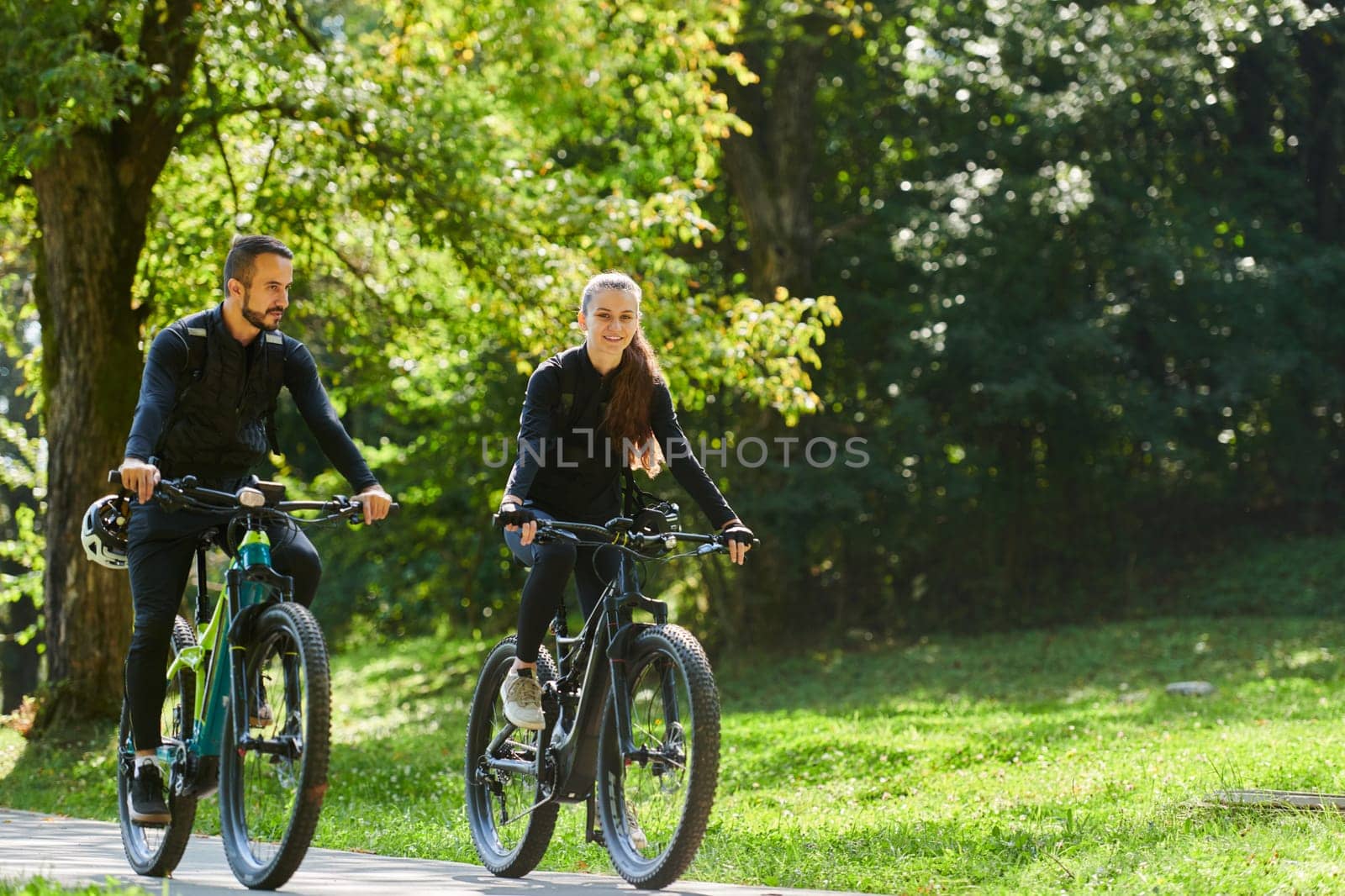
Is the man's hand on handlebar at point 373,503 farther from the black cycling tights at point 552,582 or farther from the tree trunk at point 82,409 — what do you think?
the tree trunk at point 82,409

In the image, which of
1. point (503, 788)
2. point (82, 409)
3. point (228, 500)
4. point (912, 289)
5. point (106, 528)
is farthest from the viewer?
point (912, 289)

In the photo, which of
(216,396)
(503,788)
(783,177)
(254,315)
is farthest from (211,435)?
(783,177)

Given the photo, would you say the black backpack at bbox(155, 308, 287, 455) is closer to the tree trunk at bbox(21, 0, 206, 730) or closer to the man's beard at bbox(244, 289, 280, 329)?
the man's beard at bbox(244, 289, 280, 329)

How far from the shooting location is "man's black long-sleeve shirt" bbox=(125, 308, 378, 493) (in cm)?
522

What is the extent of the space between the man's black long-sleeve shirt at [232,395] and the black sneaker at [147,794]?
1089 millimetres

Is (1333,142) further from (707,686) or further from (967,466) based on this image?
(707,686)

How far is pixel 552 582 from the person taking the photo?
5320 millimetres

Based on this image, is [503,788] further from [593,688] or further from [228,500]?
[228,500]

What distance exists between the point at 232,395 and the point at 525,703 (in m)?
1.53

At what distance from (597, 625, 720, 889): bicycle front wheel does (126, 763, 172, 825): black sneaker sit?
5.28ft

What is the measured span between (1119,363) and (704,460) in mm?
6612

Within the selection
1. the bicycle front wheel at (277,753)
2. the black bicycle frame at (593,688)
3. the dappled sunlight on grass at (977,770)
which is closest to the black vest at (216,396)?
the bicycle front wheel at (277,753)

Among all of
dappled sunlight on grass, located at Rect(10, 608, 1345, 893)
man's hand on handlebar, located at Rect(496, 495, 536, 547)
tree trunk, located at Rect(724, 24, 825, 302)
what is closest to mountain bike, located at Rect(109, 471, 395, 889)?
man's hand on handlebar, located at Rect(496, 495, 536, 547)

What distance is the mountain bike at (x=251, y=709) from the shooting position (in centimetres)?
464
